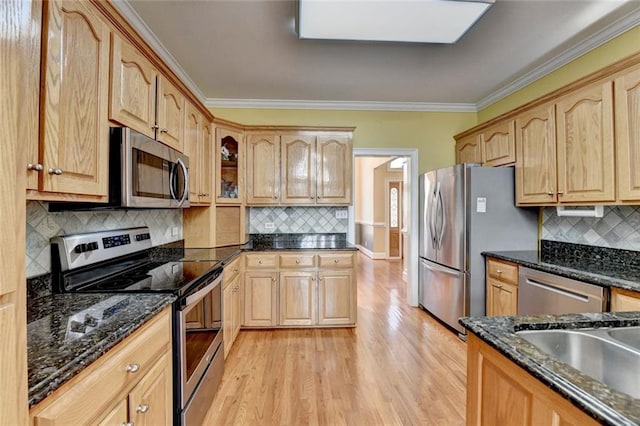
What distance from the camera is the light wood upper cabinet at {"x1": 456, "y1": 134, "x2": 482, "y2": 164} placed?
11.3 ft

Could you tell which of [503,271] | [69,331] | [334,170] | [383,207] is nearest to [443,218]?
[503,271]

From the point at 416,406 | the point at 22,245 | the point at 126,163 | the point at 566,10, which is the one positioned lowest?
the point at 416,406

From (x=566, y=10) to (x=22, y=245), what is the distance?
3.10 metres

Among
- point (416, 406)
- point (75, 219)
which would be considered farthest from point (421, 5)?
point (416, 406)

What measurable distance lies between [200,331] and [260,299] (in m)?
1.39

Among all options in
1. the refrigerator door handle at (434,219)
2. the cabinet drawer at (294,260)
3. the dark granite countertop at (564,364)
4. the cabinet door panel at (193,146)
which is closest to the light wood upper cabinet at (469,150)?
the refrigerator door handle at (434,219)

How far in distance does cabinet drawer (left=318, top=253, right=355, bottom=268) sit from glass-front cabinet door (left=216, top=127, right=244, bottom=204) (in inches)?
44.6

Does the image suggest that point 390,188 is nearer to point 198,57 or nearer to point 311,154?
point 311,154

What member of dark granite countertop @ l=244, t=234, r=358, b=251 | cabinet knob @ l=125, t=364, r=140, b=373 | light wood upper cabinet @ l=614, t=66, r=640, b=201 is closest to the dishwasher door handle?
light wood upper cabinet @ l=614, t=66, r=640, b=201

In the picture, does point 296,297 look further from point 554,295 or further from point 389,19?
point 389,19

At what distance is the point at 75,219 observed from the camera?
1.65m

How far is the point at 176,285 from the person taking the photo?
159cm

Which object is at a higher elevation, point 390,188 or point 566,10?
point 566,10

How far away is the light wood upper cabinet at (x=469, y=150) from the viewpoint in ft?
11.3
